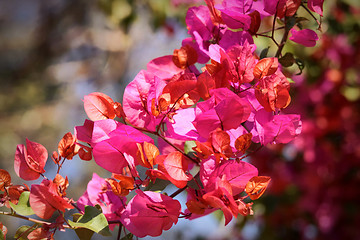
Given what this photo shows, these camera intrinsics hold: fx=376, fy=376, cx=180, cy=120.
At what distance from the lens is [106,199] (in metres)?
0.34

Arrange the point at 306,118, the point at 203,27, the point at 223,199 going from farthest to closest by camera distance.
Answer: the point at 306,118, the point at 203,27, the point at 223,199

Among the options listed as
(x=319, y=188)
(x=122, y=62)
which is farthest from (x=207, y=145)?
(x=122, y=62)

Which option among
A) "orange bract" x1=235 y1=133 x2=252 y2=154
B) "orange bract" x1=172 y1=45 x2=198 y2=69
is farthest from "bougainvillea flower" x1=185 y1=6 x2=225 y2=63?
"orange bract" x1=235 y1=133 x2=252 y2=154

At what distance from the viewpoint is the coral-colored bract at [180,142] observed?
0.27 metres

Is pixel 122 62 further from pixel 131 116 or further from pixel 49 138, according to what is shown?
pixel 131 116

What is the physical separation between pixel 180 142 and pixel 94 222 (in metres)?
0.10

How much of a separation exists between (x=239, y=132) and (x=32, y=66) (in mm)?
3072

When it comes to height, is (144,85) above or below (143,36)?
above

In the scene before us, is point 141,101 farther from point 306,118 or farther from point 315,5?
point 306,118

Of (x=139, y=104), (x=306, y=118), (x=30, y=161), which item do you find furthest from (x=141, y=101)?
(x=306, y=118)

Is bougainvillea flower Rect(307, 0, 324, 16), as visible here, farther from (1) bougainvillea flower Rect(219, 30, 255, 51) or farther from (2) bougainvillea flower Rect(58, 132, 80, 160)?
(2) bougainvillea flower Rect(58, 132, 80, 160)

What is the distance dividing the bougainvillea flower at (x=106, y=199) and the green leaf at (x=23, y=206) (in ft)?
0.19

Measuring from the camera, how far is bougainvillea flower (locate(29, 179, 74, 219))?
27 centimetres

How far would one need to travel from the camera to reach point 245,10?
0.35m
